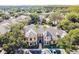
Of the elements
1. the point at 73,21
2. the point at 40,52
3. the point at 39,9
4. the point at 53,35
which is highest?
the point at 39,9

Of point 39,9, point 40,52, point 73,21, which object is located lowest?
point 40,52

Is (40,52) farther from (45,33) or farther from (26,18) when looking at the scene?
(26,18)

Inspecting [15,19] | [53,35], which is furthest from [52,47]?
[15,19]

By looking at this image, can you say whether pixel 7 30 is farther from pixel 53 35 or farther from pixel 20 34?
pixel 53 35

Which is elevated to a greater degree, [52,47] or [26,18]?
[26,18]

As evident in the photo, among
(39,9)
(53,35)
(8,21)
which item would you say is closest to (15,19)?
(8,21)

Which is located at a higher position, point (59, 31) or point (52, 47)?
point (59, 31)
